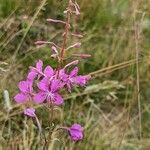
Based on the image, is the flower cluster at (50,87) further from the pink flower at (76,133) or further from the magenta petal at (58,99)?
the pink flower at (76,133)

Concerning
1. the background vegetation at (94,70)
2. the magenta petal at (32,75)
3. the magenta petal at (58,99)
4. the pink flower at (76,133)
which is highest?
the magenta petal at (32,75)

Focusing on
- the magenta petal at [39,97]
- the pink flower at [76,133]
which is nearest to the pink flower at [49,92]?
the magenta petal at [39,97]

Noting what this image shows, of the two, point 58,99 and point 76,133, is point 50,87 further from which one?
point 76,133

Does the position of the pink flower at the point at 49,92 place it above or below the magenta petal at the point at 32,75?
below

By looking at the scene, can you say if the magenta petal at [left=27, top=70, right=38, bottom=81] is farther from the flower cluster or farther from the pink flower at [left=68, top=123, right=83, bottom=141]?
the pink flower at [left=68, top=123, right=83, bottom=141]

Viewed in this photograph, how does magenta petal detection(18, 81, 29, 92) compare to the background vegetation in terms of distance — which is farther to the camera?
the background vegetation

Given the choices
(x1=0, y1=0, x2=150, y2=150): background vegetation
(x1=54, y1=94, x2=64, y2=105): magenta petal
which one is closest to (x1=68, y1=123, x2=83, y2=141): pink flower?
(x1=54, y1=94, x2=64, y2=105): magenta petal
